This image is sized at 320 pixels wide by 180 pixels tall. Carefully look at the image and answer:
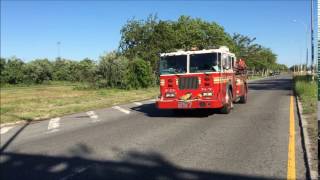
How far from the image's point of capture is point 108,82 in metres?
45.2

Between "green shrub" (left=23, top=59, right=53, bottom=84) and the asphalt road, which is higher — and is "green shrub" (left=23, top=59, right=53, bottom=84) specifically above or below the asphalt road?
above

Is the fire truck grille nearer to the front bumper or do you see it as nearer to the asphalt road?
the front bumper

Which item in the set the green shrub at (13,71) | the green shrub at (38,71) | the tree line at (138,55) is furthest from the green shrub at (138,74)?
the green shrub at (38,71)

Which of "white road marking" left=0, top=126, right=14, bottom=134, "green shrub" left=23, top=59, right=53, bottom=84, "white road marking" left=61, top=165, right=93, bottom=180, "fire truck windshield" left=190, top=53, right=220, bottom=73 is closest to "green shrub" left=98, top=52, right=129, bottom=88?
"fire truck windshield" left=190, top=53, right=220, bottom=73

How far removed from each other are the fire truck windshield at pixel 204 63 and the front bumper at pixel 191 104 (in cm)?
113

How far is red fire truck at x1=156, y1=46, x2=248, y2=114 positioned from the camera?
667 inches

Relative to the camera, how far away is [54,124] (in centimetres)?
1655

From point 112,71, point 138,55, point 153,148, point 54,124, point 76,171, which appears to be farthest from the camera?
point 138,55

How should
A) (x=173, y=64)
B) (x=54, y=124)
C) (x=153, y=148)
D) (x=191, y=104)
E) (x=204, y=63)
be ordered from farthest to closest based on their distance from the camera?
(x=173, y=64) < (x=204, y=63) < (x=191, y=104) < (x=54, y=124) < (x=153, y=148)

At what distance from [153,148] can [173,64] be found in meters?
7.49

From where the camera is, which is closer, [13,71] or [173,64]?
[173,64]

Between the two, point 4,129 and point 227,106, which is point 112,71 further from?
point 4,129

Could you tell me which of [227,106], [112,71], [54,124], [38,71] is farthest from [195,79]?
[38,71]

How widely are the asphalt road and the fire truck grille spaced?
1.13m
